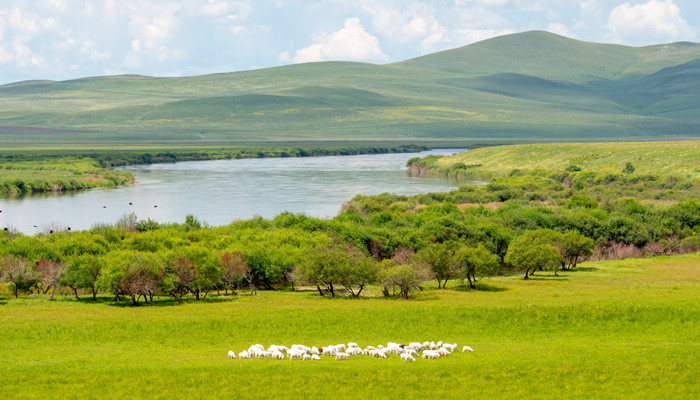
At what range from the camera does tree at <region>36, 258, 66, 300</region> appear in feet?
162

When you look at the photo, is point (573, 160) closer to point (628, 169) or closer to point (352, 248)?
point (628, 169)

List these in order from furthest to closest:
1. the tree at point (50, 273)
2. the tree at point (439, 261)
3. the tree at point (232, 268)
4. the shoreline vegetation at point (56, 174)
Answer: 1. the shoreline vegetation at point (56, 174)
2. the tree at point (439, 261)
3. the tree at point (232, 268)
4. the tree at point (50, 273)

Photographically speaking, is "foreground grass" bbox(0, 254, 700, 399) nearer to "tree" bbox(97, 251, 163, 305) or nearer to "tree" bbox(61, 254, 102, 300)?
"tree" bbox(97, 251, 163, 305)

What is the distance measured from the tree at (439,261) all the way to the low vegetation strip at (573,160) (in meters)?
81.1

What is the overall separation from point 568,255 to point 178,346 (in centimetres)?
3763

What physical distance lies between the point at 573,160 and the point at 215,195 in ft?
247

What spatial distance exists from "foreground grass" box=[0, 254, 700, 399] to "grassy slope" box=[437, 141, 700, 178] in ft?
291

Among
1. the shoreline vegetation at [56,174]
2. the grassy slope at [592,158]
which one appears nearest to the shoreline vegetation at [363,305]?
the shoreline vegetation at [56,174]

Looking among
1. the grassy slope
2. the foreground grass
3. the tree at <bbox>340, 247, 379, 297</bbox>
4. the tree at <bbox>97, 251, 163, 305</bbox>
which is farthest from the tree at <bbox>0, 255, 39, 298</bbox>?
the grassy slope

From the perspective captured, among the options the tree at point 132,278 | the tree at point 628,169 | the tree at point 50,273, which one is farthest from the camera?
the tree at point 628,169

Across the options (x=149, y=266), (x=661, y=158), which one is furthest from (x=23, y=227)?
(x=661, y=158)

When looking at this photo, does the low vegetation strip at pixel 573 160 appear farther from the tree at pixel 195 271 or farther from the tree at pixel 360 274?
the tree at pixel 195 271

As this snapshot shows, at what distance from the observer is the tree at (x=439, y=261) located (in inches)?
2100

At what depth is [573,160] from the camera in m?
154
